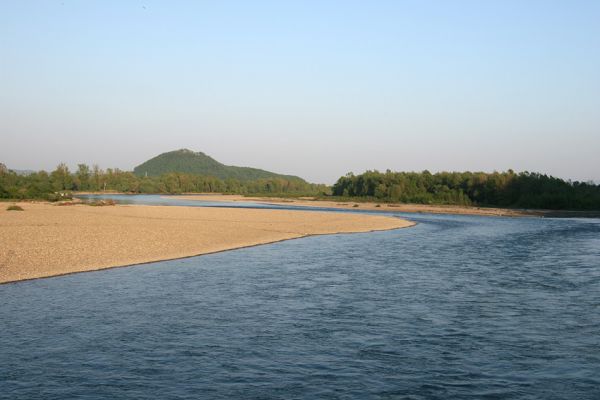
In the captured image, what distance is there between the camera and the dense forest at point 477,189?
11150 cm

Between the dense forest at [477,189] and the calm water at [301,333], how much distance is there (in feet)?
296

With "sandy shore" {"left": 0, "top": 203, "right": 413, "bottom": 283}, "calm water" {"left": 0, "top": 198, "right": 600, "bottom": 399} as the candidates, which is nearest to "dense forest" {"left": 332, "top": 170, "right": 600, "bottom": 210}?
"sandy shore" {"left": 0, "top": 203, "right": 413, "bottom": 283}

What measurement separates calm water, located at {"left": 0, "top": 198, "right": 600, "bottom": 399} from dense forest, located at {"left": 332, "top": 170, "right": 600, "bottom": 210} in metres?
90.2

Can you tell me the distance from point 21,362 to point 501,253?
1239 inches

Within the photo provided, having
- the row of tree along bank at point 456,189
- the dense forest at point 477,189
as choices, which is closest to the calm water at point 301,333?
the row of tree along bank at point 456,189

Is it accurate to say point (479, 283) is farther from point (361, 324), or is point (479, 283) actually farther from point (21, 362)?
point (21, 362)

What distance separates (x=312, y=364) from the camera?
12.9 meters

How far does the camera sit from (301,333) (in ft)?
51.3

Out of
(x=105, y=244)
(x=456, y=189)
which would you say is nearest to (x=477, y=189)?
(x=456, y=189)

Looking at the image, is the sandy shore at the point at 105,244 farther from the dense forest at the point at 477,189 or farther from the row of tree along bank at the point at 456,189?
the dense forest at the point at 477,189

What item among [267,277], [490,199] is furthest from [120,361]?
[490,199]

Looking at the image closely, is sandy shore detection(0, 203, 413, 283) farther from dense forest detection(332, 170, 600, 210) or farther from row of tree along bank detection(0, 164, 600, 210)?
dense forest detection(332, 170, 600, 210)

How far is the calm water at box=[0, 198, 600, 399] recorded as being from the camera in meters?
11.5

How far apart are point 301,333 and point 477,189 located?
411ft
